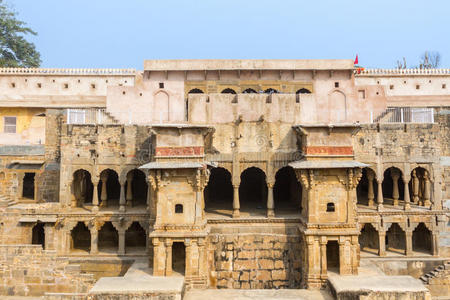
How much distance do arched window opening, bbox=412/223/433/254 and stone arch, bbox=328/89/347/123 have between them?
727 cm

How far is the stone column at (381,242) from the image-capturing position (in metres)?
18.8

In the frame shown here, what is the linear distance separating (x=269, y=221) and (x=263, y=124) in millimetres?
4182

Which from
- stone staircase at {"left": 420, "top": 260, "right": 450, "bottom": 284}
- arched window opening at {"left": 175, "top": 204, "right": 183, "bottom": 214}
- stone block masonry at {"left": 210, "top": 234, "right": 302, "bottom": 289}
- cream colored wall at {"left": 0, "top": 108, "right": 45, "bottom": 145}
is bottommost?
stone staircase at {"left": 420, "top": 260, "right": 450, "bottom": 284}

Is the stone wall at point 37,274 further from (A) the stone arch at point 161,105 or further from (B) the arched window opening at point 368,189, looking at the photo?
(B) the arched window opening at point 368,189

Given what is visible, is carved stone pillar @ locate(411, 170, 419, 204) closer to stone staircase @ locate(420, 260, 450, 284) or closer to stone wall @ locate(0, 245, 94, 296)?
stone staircase @ locate(420, 260, 450, 284)

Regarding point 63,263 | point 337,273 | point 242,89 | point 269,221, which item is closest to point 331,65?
point 242,89

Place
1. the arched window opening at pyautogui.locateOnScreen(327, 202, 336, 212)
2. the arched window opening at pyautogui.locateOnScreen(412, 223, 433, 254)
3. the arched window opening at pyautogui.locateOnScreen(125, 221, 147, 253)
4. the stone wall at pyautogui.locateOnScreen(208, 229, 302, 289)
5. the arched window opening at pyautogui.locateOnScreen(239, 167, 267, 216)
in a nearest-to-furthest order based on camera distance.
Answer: the arched window opening at pyautogui.locateOnScreen(327, 202, 336, 212)
the stone wall at pyautogui.locateOnScreen(208, 229, 302, 289)
the arched window opening at pyautogui.locateOnScreen(412, 223, 433, 254)
the arched window opening at pyautogui.locateOnScreen(125, 221, 147, 253)
the arched window opening at pyautogui.locateOnScreen(239, 167, 267, 216)

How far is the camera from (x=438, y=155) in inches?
744

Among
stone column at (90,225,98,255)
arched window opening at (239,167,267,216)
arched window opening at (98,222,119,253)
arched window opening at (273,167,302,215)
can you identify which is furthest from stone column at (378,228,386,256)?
stone column at (90,225,98,255)

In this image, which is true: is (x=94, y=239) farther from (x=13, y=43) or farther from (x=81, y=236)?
(x=13, y=43)

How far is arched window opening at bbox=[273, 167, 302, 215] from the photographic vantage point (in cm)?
1967

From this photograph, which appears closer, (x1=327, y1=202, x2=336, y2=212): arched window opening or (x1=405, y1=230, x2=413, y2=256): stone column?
(x1=327, y1=202, x2=336, y2=212): arched window opening

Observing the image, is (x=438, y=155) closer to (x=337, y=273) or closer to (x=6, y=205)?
(x=337, y=273)

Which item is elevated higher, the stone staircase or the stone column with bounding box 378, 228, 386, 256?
the stone column with bounding box 378, 228, 386, 256
